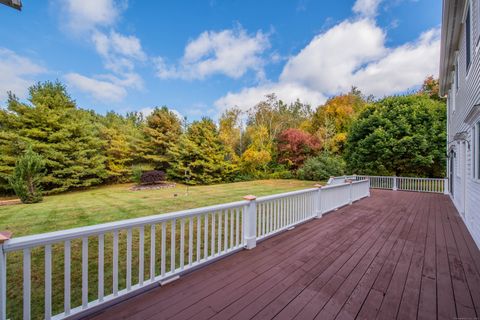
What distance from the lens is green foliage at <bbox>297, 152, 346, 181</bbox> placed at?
1424 centimetres

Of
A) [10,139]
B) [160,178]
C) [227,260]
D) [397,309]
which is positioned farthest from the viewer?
[160,178]

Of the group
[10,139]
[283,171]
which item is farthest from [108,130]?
[283,171]

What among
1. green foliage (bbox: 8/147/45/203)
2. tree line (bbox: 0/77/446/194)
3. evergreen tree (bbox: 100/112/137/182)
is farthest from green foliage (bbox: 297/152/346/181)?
green foliage (bbox: 8/147/45/203)

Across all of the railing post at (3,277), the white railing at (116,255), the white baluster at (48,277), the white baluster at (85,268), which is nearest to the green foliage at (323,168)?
the white railing at (116,255)

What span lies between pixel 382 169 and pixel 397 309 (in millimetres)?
12762

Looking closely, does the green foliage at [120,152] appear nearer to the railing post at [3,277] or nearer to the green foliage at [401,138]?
the railing post at [3,277]

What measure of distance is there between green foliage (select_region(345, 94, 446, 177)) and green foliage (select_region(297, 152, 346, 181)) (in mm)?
1357

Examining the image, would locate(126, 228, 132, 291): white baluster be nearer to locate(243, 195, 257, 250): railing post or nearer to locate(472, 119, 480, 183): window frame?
locate(243, 195, 257, 250): railing post

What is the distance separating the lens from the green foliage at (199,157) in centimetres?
1628

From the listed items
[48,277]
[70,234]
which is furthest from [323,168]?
[48,277]

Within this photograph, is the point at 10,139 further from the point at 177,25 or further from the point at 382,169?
the point at 382,169

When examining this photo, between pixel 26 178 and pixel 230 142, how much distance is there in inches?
545

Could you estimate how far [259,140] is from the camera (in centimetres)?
1848

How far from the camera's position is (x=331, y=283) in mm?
2283
